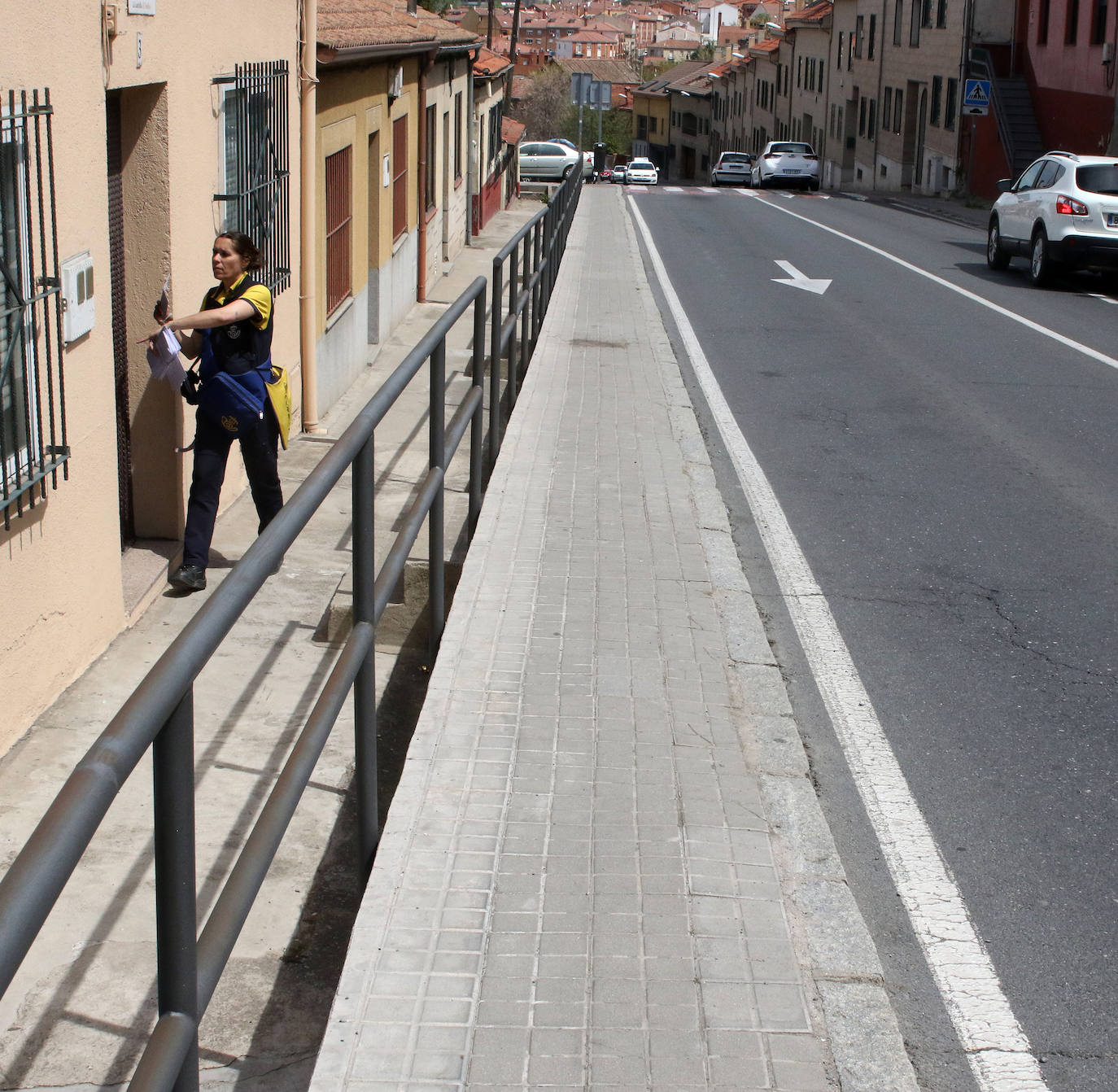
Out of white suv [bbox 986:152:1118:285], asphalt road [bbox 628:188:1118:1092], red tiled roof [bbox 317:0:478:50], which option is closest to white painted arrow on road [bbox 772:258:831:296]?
asphalt road [bbox 628:188:1118:1092]

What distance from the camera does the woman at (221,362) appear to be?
704 centimetres

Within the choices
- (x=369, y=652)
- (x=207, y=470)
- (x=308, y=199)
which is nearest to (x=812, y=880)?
(x=369, y=652)

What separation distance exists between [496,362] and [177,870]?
19.5 ft

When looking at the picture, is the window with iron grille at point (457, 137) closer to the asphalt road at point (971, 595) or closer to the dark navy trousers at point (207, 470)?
the asphalt road at point (971, 595)

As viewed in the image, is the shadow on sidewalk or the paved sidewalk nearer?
the paved sidewalk

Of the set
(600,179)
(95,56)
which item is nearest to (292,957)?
(95,56)

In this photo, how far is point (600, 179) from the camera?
6750cm

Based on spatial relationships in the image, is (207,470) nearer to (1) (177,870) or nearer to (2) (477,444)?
(2) (477,444)

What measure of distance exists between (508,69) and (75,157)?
30.1 m

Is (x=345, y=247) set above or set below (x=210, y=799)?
above

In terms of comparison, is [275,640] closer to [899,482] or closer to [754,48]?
[899,482]

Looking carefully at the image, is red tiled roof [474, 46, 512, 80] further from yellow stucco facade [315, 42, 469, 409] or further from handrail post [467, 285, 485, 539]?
handrail post [467, 285, 485, 539]

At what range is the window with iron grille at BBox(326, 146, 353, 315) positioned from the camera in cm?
1257

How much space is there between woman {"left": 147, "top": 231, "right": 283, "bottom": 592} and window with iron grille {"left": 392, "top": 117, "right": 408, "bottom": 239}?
33.0 ft
